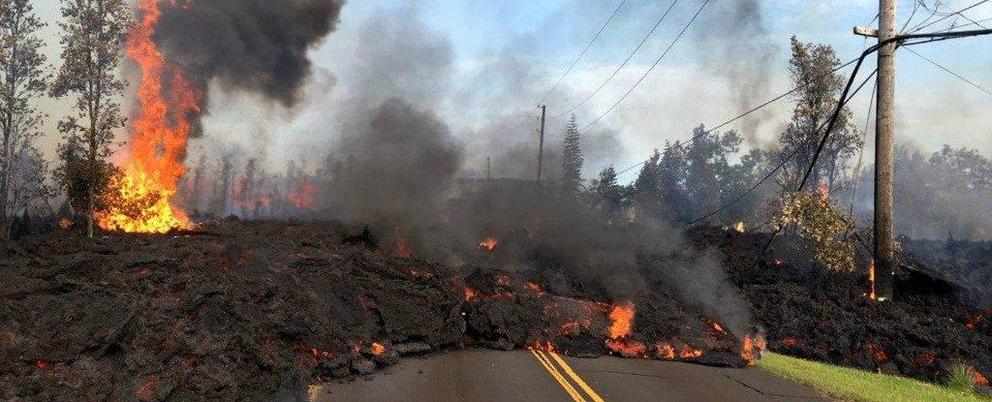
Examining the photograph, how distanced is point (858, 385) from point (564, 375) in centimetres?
562

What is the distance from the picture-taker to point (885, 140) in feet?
53.1

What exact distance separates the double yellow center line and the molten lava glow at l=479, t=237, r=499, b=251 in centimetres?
1319

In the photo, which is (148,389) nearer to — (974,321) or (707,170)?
(974,321)

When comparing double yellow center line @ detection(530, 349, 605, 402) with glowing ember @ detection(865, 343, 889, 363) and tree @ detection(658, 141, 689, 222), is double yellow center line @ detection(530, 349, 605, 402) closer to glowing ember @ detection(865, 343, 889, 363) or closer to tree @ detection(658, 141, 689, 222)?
glowing ember @ detection(865, 343, 889, 363)

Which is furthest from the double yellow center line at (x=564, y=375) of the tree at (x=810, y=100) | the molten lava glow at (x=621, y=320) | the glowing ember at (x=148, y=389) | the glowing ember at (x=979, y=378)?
the tree at (x=810, y=100)

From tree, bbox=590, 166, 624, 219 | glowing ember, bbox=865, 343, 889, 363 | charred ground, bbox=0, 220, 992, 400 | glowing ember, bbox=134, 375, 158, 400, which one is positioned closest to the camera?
glowing ember, bbox=134, 375, 158, 400

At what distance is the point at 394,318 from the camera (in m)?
14.3

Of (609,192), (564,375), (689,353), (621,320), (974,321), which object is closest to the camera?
(564,375)

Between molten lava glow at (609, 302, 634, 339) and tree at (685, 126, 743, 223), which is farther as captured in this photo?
tree at (685, 126, 743, 223)

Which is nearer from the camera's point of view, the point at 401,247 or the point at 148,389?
the point at 148,389

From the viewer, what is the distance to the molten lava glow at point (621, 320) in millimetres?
15289

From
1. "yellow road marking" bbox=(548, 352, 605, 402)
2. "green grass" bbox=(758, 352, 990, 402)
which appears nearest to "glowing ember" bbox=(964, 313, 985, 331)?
"green grass" bbox=(758, 352, 990, 402)

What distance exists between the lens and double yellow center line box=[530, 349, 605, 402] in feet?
32.8

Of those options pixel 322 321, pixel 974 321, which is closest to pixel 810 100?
pixel 974 321
